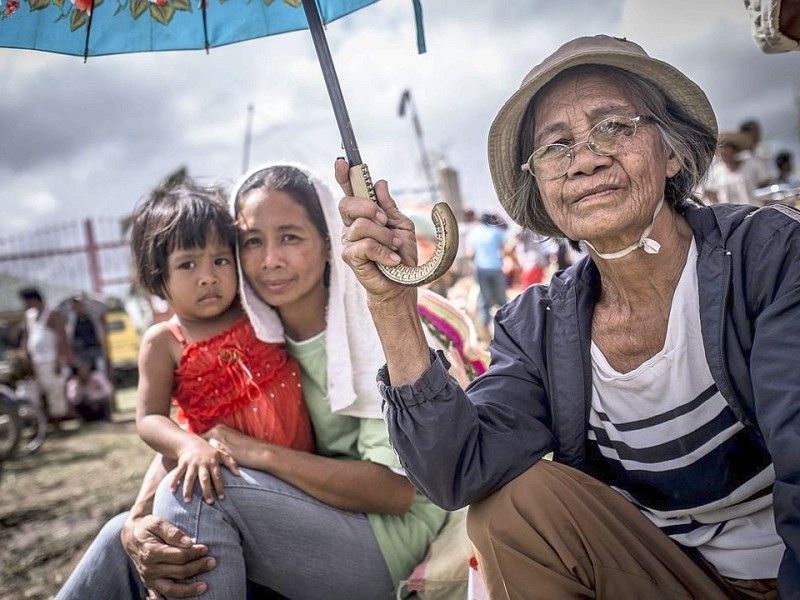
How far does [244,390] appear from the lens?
2195 millimetres

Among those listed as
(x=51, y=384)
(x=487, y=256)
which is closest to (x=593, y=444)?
(x=487, y=256)

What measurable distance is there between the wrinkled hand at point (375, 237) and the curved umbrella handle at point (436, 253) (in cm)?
3

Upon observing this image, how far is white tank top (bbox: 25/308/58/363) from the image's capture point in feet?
27.8

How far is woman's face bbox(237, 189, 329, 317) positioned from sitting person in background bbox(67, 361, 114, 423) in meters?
8.03

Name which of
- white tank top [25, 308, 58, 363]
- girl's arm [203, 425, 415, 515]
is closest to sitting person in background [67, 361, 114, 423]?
white tank top [25, 308, 58, 363]

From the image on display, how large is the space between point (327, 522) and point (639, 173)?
1375 millimetres

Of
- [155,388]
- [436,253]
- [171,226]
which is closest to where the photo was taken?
[436,253]

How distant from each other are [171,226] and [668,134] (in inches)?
67.9

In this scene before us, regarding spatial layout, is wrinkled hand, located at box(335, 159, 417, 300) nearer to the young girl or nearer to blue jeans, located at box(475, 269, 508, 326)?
the young girl

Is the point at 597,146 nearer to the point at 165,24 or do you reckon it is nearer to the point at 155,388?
the point at 165,24

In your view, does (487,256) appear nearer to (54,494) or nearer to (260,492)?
(54,494)

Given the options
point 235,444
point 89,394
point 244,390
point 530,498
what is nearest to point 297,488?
point 235,444

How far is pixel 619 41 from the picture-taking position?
183 cm

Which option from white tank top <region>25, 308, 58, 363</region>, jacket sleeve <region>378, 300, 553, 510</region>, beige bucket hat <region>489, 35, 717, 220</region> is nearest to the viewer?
jacket sleeve <region>378, 300, 553, 510</region>
